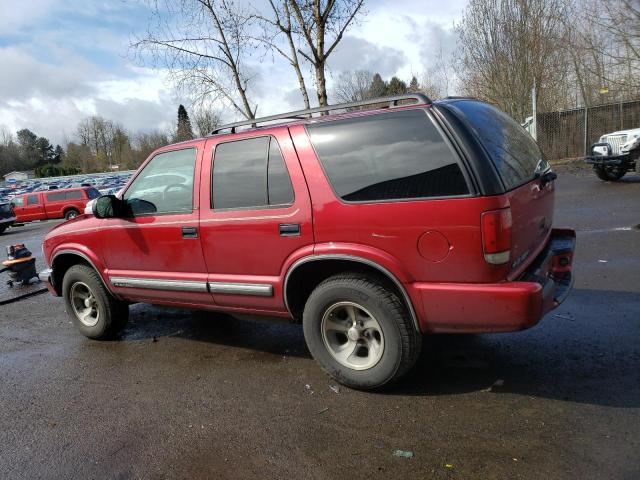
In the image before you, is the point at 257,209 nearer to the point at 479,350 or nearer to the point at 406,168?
the point at 406,168

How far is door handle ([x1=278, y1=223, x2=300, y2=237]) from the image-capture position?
11.4 ft

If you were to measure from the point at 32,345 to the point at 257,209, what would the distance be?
3.29 meters

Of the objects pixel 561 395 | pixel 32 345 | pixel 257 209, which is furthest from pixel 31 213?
pixel 561 395

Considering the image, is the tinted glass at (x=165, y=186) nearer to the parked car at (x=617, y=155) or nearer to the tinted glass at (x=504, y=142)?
the tinted glass at (x=504, y=142)

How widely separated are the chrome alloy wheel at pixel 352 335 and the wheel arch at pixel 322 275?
0.25 metres

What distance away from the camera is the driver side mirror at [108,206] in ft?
14.4

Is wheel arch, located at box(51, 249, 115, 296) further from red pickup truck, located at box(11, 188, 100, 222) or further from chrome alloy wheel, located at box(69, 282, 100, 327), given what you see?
red pickup truck, located at box(11, 188, 100, 222)

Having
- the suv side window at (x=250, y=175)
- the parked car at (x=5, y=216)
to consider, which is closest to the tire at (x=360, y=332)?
the suv side window at (x=250, y=175)

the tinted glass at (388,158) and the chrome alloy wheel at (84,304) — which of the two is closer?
the tinted glass at (388,158)

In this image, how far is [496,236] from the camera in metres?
2.82

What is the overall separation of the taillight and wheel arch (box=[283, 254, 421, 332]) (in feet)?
1.92

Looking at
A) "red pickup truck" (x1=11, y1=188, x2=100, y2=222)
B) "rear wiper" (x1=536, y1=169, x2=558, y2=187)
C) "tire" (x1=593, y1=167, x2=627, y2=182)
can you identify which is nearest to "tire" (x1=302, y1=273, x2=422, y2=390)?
"rear wiper" (x1=536, y1=169, x2=558, y2=187)

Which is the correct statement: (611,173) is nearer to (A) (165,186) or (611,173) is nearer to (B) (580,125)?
(B) (580,125)

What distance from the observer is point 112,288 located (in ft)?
15.7
